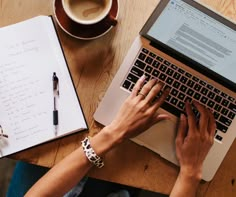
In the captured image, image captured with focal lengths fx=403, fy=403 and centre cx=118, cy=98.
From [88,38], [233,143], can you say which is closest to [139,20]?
[88,38]

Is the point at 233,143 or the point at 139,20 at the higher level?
the point at 139,20

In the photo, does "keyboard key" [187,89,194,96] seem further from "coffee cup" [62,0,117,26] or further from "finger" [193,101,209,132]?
"coffee cup" [62,0,117,26]

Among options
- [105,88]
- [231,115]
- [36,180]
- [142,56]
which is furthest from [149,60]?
[36,180]

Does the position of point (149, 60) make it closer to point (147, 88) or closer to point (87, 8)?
point (147, 88)

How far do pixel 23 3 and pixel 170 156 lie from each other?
49cm

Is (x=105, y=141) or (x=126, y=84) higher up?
(x=126, y=84)

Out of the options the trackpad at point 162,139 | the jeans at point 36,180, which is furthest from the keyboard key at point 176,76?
the jeans at point 36,180

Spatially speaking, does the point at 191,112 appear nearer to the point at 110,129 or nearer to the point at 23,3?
the point at 110,129

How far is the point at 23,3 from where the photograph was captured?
95cm

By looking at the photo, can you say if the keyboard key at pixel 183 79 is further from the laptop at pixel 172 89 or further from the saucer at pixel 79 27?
the saucer at pixel 79 27

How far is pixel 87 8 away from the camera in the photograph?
34.4 inches

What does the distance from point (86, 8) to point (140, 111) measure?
0.26 metres

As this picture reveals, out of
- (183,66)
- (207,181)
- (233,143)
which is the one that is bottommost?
(207,181)

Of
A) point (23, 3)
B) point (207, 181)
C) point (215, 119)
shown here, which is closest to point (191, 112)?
point (215, 119)
